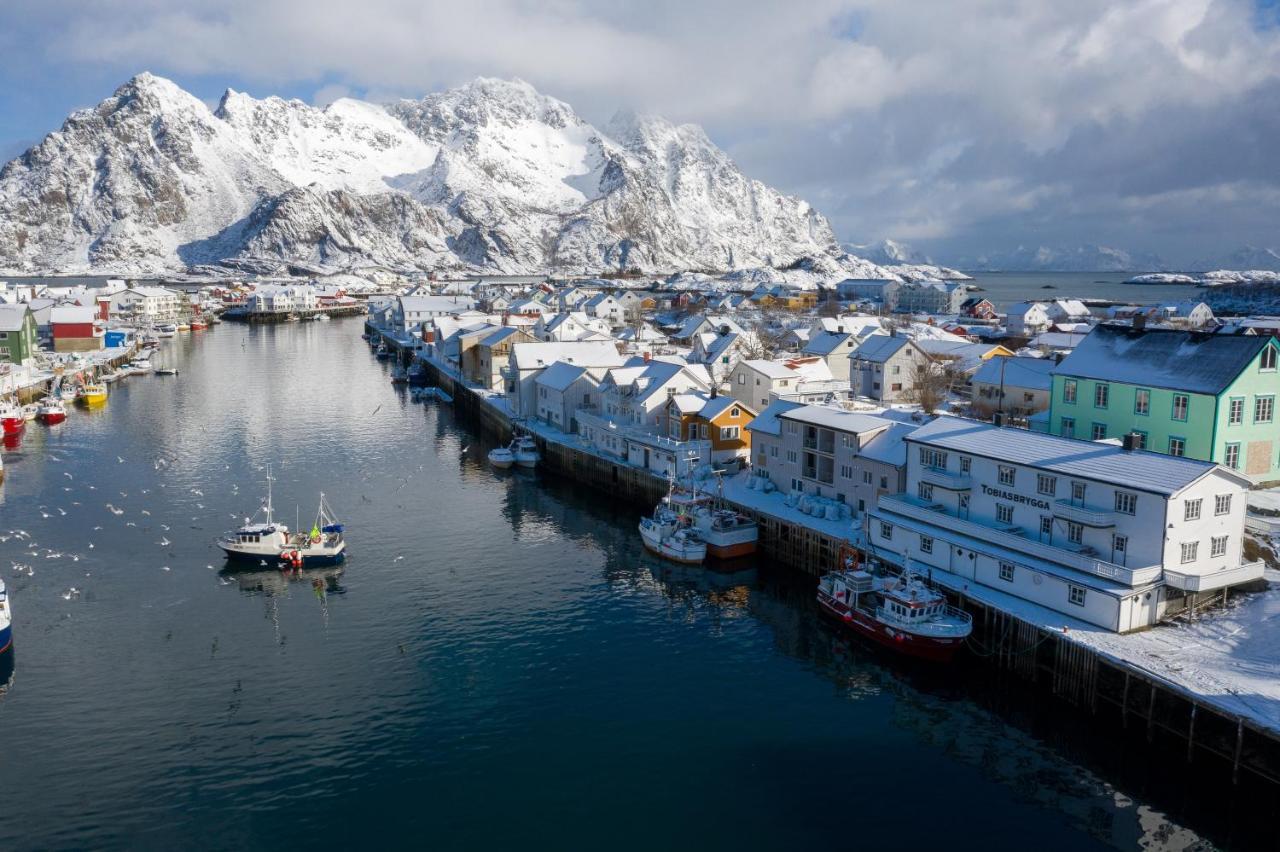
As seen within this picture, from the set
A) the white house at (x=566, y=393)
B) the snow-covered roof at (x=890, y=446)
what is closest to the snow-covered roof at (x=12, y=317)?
the white house at (x=566, y=393)

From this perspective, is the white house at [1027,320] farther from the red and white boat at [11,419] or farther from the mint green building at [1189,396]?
the red and white boat at [11,419]

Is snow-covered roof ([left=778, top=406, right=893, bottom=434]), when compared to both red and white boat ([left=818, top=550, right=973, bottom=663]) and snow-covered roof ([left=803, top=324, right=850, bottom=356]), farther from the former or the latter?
snow-covered roof ([left=803, top=324, right=850, bottom=356])

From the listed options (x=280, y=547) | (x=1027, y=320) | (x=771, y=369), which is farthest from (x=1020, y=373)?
(x=1027, y=320)

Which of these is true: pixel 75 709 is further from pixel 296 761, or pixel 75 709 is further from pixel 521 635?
pixel 521 635

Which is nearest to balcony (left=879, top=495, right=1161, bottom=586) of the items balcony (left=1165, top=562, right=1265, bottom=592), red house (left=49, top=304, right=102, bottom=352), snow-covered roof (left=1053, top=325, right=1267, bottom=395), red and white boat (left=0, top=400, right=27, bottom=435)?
balcony (left=1165, top=562, right=1265, bottom=592)

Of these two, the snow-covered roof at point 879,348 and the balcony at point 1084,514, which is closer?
the balcony at point 1084,514
